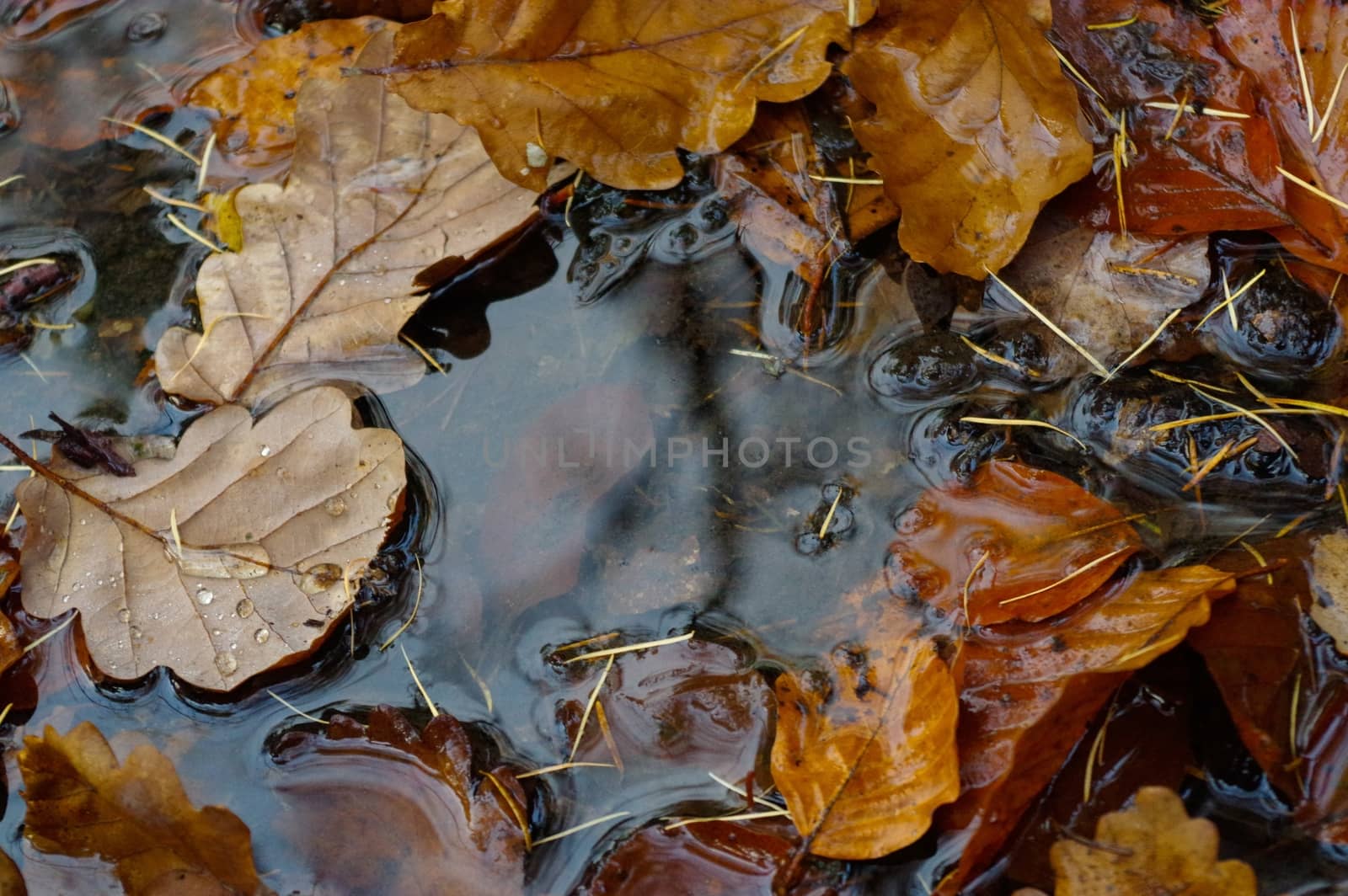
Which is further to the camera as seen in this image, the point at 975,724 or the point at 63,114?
the point at 63,114

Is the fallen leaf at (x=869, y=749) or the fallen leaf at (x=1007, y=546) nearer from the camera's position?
the fallen leaf at (x=869, y=749)

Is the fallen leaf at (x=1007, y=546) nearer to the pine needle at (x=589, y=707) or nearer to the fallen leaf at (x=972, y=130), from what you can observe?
the fallen leaf at (x=972, y=130)

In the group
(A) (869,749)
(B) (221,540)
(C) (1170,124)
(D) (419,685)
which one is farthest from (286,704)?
(C) (1170,124)

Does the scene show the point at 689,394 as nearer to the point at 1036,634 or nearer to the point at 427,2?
the point at 1036,634

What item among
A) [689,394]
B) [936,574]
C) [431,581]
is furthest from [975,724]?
[431,581]

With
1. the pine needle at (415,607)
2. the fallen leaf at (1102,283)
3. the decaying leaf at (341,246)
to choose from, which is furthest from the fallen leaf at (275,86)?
the fallen leaf at (1102,283)

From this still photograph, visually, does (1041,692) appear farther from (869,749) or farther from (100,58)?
(100,58)
